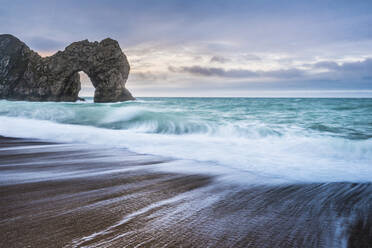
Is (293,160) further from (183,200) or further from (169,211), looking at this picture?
(169,211)

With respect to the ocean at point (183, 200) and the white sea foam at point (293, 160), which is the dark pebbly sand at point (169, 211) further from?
the white sea foam at point (293, 160)

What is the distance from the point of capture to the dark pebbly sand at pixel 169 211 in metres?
1.37

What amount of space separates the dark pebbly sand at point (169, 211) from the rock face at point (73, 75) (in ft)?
122

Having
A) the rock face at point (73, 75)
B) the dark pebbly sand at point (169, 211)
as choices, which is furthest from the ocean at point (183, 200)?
the rock face at point (73, 75)

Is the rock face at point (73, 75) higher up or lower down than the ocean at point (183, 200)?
higher up

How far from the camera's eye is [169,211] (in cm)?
177

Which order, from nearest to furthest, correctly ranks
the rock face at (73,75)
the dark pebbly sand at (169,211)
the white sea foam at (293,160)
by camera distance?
the dark pebbly sand at (169,211) < the white sea foam at (293,160) < the rock face at (73,75)

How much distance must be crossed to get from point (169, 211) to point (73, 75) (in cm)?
4360

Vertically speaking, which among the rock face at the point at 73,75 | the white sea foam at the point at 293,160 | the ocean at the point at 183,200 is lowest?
the white sea foam at the point at 293,160

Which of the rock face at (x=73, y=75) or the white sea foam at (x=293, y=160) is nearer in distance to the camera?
the white sea foam at (x=293, y=160)

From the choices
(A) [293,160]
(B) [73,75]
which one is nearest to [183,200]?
(A) [293,160]

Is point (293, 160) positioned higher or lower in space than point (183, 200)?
lower

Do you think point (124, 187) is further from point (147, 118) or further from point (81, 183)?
point (147, 118)

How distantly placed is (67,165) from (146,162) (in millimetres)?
1059
